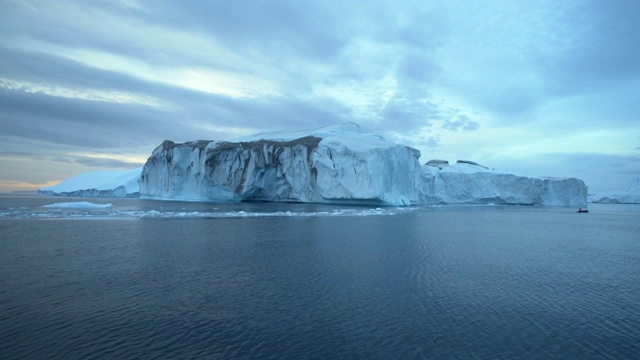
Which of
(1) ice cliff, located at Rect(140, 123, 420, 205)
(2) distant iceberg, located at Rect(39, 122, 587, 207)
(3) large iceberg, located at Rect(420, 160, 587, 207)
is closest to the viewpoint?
(1) ice cliff, located at Rect(140, 123, 420, 205)

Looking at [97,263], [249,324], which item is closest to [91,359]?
[249,324]

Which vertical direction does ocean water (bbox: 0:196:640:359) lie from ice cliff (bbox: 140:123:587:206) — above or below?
below

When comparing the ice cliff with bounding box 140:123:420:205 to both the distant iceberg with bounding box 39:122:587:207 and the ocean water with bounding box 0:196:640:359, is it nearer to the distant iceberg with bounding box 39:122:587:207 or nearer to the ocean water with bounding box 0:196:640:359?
the distant iceberg with bounding box 39:122:587:207

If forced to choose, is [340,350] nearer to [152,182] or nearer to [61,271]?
[61,271]

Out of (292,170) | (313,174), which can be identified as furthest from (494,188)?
(292,170)

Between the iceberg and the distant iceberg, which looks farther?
the iceberg

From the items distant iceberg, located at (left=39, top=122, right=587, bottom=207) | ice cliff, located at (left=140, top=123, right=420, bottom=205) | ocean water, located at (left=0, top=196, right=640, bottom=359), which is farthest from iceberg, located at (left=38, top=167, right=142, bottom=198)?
ocean water, located at (left=0, top=196, right=640, bottom=359)

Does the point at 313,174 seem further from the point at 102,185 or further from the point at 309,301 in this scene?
the point at 102,185
